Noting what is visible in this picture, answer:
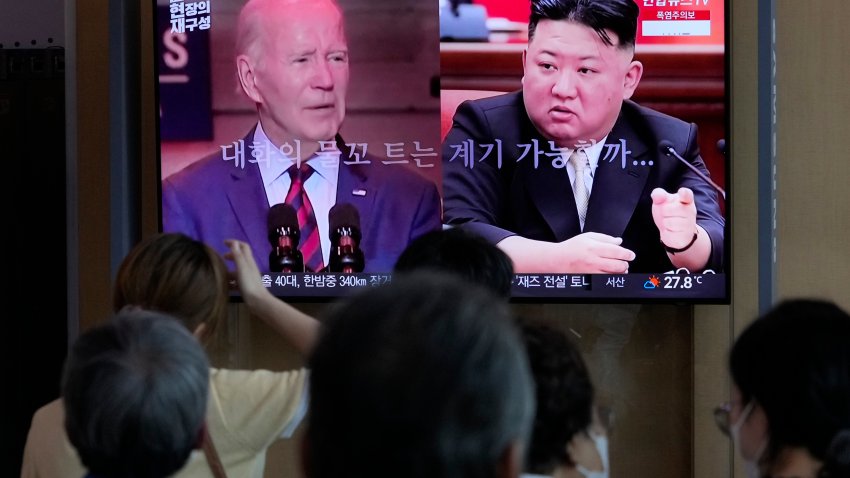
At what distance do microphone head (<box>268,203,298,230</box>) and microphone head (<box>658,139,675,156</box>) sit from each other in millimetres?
1281

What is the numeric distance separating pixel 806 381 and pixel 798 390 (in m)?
0.02

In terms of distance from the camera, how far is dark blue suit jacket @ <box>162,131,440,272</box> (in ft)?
12.1

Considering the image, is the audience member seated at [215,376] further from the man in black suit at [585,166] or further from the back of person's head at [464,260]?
the man in black suit at [585,166]

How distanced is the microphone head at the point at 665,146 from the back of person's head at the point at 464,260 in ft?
5.71

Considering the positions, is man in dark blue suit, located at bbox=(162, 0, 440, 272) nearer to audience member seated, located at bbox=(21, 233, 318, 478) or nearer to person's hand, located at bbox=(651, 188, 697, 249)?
person's hand, located at bbox=(651, 188, 697, 249)

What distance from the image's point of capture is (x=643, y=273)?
3.49m

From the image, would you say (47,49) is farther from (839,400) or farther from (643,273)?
(839,400)

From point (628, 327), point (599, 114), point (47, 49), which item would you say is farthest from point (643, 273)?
point (47, 49)

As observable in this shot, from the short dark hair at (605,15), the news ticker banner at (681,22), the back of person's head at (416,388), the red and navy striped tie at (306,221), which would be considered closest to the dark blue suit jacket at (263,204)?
the red and navy striped tie at (306,221)

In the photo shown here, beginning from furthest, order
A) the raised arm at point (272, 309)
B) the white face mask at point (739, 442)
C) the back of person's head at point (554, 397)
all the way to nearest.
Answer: the raised arm at point (272, 309), the back of person's head at point (554, 397), the white face mask at point (739, 442)

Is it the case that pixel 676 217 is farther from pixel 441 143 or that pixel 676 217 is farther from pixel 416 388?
pixel 416 388

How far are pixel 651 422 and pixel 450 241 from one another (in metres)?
2.10

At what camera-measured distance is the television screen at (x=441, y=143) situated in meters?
3.48

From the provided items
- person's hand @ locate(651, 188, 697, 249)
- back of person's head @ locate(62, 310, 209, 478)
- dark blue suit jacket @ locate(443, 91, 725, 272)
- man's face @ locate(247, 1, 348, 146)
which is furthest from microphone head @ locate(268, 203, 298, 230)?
back of person's head @ locate(62, 310, 209, 478)
